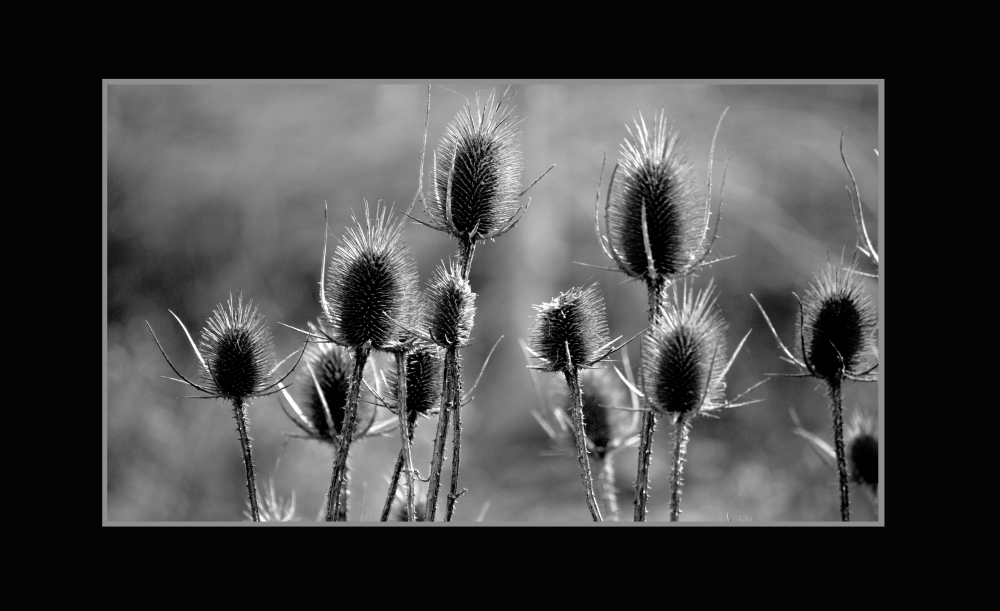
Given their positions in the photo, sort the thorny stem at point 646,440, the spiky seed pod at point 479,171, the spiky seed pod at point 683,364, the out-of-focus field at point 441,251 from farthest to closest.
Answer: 1. the out-of-focus field at point 441,251
2. the spiky seed pod at point 479,171
3. the thorny stem at point 646,440
4. the spiky seed pod at point 683,364

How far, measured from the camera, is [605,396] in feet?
10.6

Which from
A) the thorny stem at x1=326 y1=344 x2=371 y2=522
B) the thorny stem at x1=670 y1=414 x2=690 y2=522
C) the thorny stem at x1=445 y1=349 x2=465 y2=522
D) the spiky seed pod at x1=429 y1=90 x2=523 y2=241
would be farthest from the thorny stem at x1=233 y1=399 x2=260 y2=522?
the thorny stem at x1=670 y1=414 x2=690 y2=522

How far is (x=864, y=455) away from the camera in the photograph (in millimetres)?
3025

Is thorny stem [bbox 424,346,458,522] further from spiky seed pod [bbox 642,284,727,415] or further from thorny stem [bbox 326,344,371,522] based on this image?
spiky seed pod [bbox 642,284,727,415]

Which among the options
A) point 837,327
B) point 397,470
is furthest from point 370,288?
point 837,327

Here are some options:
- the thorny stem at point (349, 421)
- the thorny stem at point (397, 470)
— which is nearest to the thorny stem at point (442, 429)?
the thorny stem at point (397, 470)

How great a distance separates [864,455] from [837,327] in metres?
0.62

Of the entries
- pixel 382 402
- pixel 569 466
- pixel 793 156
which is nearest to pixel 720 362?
pixel 382 402

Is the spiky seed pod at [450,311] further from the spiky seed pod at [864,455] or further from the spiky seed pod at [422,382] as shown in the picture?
the spiky seed pod at [864,455]

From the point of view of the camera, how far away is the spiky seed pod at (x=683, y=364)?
2416mm

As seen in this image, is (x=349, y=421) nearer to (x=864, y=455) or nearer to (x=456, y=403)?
(x=456, y=403)

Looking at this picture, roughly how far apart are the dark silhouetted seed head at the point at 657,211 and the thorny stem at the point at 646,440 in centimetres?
5

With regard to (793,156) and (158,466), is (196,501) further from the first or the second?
(793,156)

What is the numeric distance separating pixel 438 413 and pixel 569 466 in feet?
6.58
